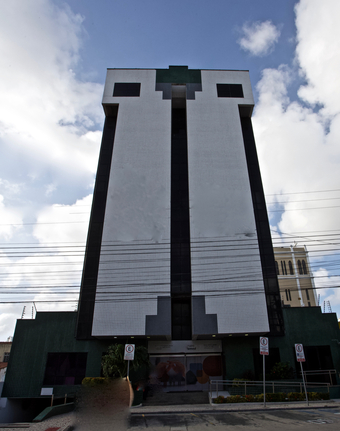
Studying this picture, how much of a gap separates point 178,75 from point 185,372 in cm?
3423

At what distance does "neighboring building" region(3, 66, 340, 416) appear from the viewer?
24.2m

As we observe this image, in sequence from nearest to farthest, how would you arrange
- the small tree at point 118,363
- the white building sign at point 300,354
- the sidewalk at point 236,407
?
the sidewalk at point 236,407 < the white building sign at point 300,354 < the small tree at point 118,363

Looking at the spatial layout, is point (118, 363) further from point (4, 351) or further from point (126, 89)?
point (4, 351)

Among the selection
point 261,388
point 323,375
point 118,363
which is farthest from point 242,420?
point 323,375

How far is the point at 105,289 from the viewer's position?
81.8 feet

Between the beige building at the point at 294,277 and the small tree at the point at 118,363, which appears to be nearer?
the small tree at the point at 118,363

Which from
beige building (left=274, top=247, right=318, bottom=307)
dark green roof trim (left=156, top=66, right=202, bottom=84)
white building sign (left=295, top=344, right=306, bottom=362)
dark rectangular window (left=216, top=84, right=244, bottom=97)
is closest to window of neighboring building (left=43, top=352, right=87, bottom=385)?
white building sign (left=295, top=344, right=306, bottom=362)

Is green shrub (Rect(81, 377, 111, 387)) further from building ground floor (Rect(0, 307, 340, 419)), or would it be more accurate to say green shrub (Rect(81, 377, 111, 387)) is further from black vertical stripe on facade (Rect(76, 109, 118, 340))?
black vertical stripe on facade (Rect(76, 109, 118, 340))

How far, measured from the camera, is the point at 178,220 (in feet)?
94.8

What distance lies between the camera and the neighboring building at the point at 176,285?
2420 centimetres

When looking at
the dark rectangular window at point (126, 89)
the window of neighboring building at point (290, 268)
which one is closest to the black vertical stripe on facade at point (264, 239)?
the dark rectangular window at point (126, 89)

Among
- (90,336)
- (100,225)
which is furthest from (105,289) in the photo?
(100,225)

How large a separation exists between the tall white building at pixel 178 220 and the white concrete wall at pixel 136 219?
0.10 m

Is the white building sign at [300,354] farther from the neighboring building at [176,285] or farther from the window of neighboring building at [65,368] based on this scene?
the window of neighboring building at [65,368]
